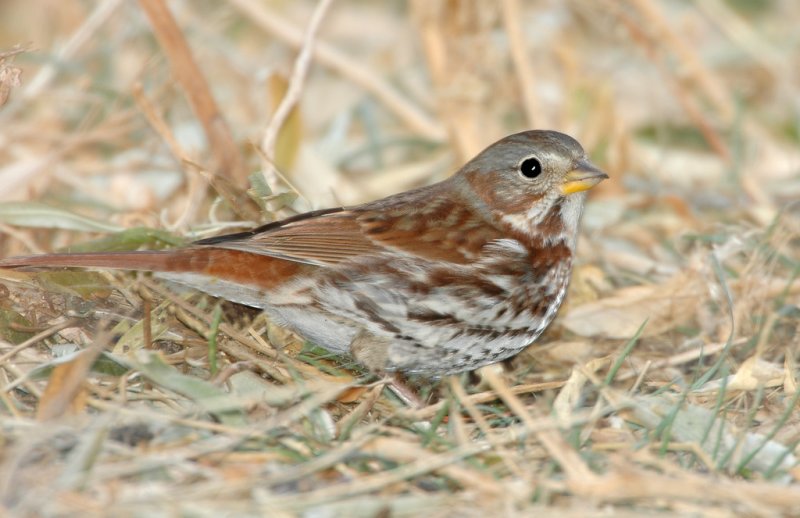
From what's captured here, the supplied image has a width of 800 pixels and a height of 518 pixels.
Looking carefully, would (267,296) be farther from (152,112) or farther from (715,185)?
(715,185)

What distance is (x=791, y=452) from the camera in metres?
2.85

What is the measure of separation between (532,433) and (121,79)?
13.0 feet

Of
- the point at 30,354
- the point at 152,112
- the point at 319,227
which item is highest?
the point at 152,112

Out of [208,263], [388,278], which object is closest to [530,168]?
[388,278]

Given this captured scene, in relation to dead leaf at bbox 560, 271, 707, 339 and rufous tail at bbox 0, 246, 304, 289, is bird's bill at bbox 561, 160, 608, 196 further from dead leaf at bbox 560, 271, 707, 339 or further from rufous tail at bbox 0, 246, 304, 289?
rufous tail at bbox 0, 246, 304, 289

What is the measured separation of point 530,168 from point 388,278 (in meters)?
0.71

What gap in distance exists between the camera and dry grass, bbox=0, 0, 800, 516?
2.57 m

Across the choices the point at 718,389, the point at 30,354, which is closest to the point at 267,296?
the point at 30,354

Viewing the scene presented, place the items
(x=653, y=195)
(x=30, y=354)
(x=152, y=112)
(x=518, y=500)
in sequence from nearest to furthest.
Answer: (x=518, y=500)
(x=30, y=354)
(x=152, y=112)
(x=653, y=195)

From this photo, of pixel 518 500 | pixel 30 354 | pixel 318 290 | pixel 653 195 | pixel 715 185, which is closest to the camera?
pixel 518 500

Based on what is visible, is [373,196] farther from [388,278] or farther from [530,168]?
[388,278]

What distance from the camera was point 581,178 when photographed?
366 cm

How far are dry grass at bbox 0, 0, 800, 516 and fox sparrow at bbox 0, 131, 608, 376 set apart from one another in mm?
148

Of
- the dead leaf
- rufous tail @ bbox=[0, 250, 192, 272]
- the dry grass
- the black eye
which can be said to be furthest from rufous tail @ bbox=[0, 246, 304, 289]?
the dead leaf
